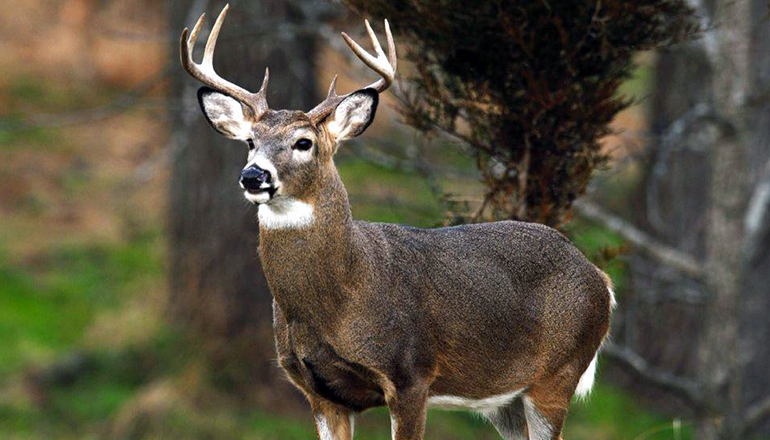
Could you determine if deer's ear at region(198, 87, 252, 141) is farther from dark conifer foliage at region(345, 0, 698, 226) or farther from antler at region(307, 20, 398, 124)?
dark conifer foliage at region(345, 0, 698, 226)

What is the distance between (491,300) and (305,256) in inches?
33.3

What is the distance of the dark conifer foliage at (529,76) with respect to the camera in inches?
263

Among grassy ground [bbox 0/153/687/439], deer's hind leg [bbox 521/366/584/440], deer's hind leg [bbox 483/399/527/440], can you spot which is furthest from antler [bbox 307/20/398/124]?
grassy ground [bbox 0/153/687/439]

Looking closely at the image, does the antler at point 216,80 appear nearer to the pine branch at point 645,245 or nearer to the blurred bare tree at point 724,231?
Answer: the blurred bare tree at point 724,231

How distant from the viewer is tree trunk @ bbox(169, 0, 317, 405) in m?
11.8

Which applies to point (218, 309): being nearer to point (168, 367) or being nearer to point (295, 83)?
point (168, 367)

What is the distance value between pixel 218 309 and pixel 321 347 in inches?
276

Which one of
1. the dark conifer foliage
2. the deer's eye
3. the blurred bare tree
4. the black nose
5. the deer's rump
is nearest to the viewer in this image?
the black nose

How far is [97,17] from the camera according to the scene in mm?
19609

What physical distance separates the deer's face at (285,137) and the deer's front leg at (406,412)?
830 mm

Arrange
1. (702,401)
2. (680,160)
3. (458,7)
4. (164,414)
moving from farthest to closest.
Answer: (680,160)
(164,414)
(702,401)
(458,7)

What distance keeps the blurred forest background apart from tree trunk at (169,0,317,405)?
0.06 feet

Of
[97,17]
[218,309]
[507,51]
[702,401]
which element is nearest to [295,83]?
[218,309]

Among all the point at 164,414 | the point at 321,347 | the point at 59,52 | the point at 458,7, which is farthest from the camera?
the point at 59,52
